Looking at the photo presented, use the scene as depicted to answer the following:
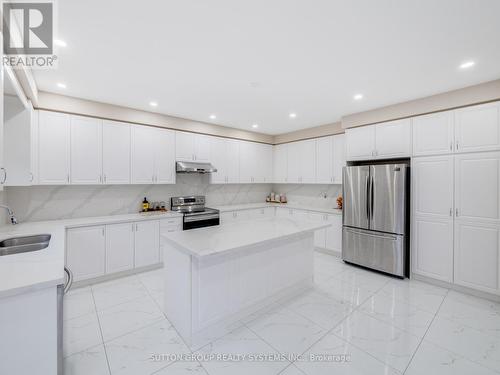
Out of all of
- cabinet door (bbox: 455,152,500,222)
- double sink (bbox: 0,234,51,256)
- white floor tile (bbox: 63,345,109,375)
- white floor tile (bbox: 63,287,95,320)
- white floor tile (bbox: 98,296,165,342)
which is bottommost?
white floor tile (bbox: 63,345,109,375)

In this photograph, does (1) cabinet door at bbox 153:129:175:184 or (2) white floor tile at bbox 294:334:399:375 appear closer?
(2) white floor tile at bbox 294:334:399:375

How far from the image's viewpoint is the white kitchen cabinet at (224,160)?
4.91m

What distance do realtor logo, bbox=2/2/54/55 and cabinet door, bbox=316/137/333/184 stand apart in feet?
14.3

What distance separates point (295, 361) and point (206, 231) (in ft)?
4.68

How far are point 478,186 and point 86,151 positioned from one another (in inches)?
209

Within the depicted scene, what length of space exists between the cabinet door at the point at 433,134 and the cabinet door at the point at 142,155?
415 cm

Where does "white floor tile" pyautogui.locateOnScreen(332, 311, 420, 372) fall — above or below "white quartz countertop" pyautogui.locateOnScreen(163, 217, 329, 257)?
below

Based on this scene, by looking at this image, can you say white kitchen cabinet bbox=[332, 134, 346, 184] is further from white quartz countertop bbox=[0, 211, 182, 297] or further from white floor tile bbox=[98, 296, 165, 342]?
white quartz countertop bbox=[0, 211, 182, 297]

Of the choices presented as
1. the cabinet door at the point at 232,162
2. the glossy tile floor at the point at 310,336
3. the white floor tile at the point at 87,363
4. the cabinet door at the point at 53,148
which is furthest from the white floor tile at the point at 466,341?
the cabinet door at the point at 53,148

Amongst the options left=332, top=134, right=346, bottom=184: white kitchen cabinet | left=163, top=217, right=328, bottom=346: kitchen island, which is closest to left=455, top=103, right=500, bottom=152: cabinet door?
left=332, top=134, right=346, bottom=184: white kitchen cabinet

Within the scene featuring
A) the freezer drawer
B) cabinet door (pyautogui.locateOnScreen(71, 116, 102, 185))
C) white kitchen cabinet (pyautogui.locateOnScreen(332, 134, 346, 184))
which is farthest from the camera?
white kitchen cabinet (pyautogui.locateOnScreen(332, 134, 346, 184))

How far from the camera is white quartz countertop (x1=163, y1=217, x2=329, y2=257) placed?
195cm

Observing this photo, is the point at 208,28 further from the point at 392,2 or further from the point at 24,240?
the point at 24,240

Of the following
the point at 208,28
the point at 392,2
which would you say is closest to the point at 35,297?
the point at 208,28
